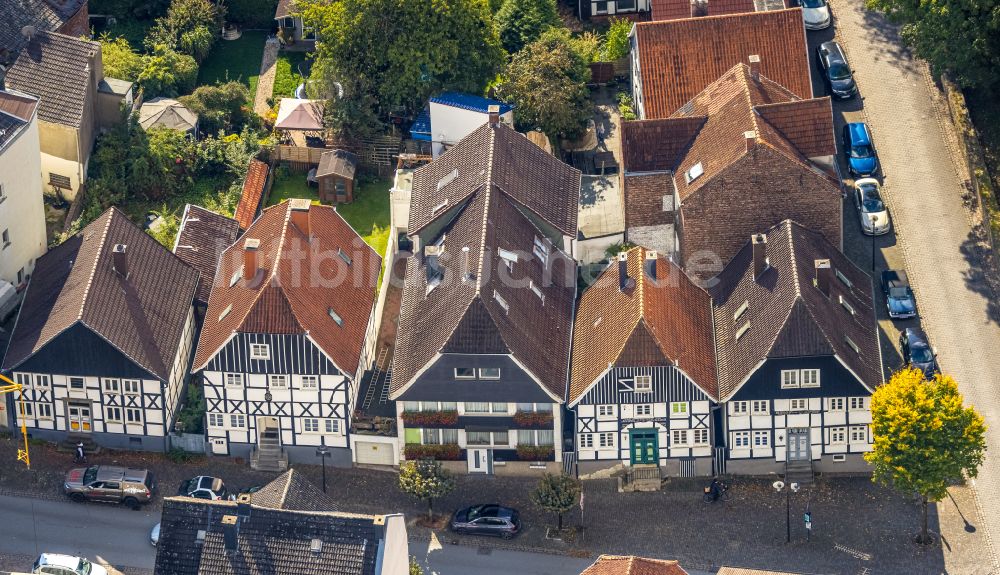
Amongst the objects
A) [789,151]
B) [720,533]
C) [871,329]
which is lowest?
[720,533]

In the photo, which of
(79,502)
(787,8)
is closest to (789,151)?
(787,8)

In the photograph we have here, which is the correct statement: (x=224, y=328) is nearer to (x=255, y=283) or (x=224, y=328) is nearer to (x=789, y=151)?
(x=255, y=283)

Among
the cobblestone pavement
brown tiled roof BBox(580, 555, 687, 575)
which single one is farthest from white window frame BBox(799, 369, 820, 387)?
the cobblestone pavement

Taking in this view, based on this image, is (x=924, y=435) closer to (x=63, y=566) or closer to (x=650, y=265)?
(x=650, y=265)

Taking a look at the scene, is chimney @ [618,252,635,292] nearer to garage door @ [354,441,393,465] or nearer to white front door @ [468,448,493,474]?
white front door @ [468,448,493,474]

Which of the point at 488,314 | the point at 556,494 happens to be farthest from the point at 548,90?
the point at 556,494
